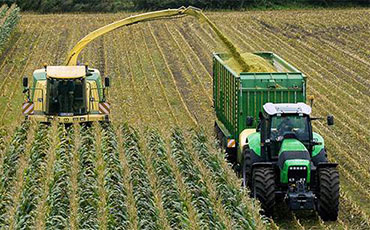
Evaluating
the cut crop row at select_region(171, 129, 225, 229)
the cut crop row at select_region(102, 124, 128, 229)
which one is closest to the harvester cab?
the cut crop row at select_region(102, 124, 128, 229)

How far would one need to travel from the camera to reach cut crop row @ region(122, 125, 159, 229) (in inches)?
580

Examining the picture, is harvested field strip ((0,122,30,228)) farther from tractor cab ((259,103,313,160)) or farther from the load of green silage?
the load of green silage

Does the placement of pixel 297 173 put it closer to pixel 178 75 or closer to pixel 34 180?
pixel 34 180

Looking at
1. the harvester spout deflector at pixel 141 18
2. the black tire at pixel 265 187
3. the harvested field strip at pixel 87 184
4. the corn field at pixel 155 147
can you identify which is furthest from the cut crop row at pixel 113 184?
the harvester spout deflector at pixel 141 18

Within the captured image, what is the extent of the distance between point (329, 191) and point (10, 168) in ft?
22.4

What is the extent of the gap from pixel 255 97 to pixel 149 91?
11.2m

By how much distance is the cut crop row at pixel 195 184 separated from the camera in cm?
1460

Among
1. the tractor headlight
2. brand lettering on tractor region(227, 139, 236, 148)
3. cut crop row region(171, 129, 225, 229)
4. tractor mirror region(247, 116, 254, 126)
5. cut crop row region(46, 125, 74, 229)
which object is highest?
tractor mirror region(247, 116, 254, 126)

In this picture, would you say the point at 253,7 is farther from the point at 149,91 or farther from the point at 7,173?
the point at 7,173

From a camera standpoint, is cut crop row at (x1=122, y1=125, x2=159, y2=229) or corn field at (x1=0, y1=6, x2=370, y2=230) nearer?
cut crop row at (x1=122, y1=125, x2=159, y2=229)

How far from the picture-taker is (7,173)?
17312 millimetres

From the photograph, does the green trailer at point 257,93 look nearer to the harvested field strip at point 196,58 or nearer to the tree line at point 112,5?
the harvested field strip at point 196,58

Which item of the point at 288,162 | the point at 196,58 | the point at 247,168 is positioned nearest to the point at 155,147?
the point at 247,168

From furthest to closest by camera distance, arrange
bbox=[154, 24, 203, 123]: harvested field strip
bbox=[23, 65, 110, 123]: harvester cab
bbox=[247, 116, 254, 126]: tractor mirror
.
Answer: bbox=[154, 24, 203, 123]: harvested field strip → bbox=[23, 65, 110, 123]: harvester cab → bbox=[247, 116, 254, 126]: tractor mirror
